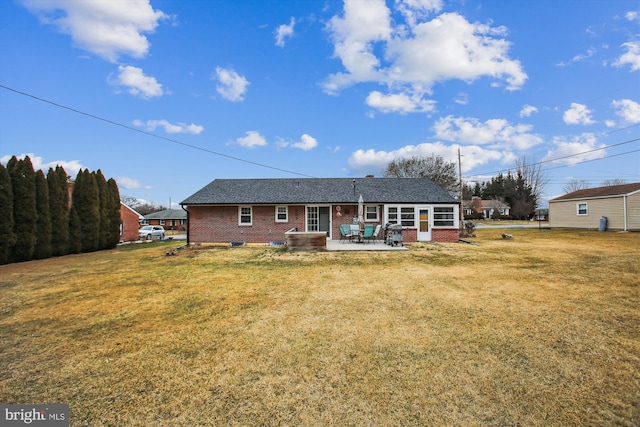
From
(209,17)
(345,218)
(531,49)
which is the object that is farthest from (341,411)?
(531,49)

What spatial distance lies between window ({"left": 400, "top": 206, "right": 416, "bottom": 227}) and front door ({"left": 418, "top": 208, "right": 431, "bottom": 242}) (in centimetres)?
37

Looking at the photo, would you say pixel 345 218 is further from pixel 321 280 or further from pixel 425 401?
pixel 425 401

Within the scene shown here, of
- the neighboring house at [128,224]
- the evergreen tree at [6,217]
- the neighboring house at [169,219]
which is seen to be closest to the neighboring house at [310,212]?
the evergreen tree at [6,217]

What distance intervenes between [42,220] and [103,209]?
15.3ft

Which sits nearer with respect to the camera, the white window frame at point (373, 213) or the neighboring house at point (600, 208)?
the white window frame at point (373, 213)

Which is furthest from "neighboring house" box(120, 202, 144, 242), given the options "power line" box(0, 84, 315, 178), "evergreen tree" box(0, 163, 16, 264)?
"evergreen tree" box(0, 163, 16, 264)

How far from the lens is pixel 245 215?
1853 cm

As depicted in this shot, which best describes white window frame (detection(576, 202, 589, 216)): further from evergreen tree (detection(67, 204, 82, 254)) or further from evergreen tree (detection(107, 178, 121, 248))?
evergreen tree (detection(67, 204, 82, 254))

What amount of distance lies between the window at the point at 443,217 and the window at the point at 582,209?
2032cm

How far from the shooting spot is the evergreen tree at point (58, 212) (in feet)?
51.3

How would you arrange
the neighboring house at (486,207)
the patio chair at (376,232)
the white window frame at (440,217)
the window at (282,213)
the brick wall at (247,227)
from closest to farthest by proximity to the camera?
the patio chair at (376,232)
the white window frame at (440,217)
the brick wall at (247,227)
the window at (282,213)
the neighboring house at (486,207)

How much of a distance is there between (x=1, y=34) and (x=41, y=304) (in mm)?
11080

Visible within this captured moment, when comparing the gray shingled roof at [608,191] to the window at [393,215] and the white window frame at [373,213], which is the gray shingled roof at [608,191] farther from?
the white window frame at [373,213]

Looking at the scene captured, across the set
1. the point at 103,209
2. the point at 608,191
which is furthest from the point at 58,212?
the point at 608,191
